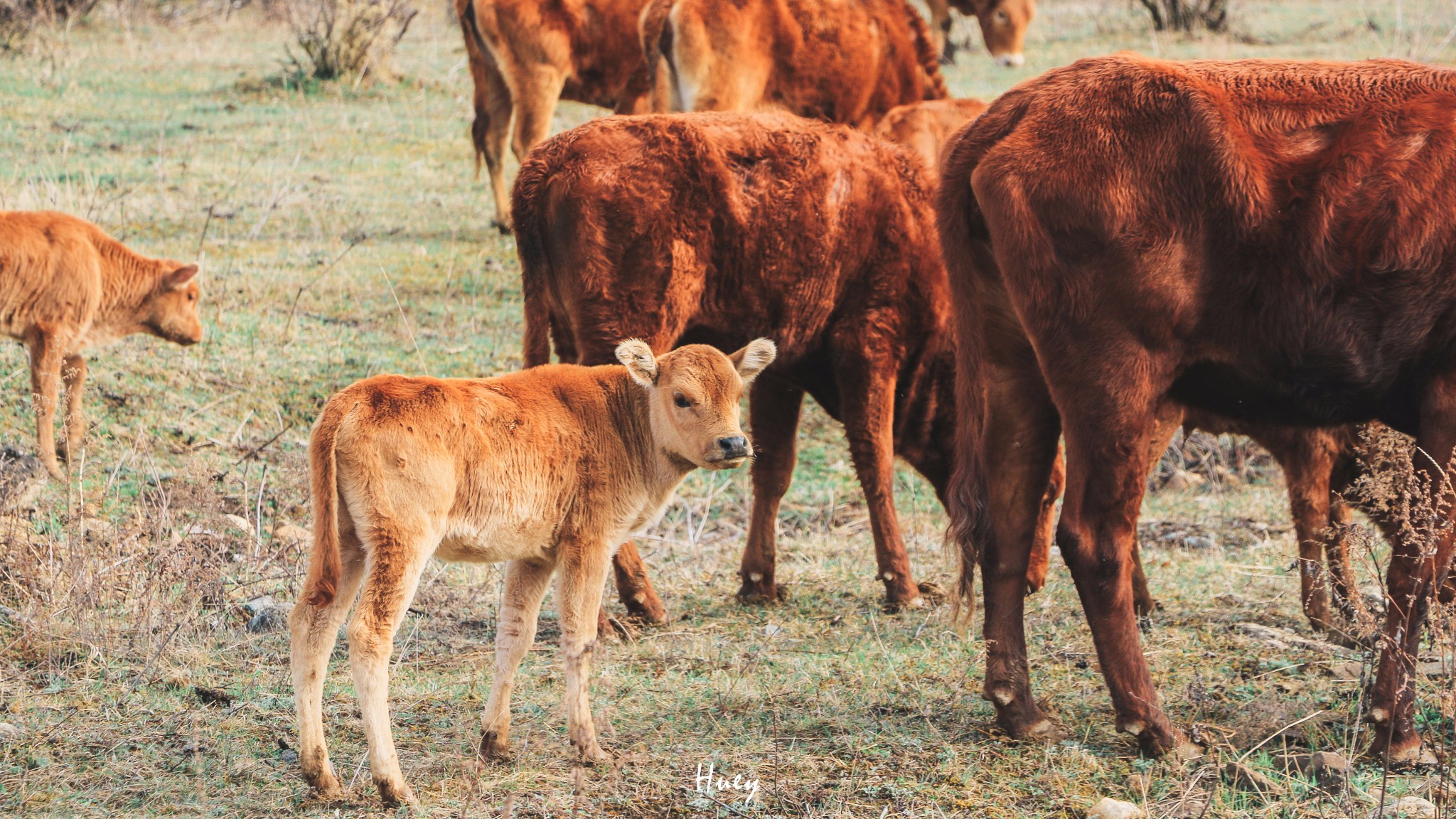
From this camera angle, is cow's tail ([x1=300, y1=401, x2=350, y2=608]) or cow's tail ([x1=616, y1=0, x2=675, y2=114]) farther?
cow's tail ([x1=616, y1=0, x2=675, y2=114])

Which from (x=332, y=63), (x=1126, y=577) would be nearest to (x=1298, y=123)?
(x=1126, y=577)

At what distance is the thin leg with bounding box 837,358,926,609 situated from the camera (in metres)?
6.99

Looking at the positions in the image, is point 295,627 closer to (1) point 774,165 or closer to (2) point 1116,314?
(2) point 1116,314

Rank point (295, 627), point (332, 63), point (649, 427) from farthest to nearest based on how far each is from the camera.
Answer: point (332, 63) < point (649, 427) < point (295, 627)

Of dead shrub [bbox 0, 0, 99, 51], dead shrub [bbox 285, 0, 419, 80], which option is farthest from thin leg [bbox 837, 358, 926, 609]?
dead shrub [bbox 0, 0, 99, 51]

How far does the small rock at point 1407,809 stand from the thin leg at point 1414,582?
205 mm

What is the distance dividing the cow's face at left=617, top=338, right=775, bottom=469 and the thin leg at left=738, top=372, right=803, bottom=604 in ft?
7.02

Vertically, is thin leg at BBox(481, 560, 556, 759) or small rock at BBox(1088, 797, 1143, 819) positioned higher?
thin leg at BBox(481, 560, 556, 759)

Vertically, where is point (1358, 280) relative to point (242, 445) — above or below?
above

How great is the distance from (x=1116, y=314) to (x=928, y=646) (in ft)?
6.84

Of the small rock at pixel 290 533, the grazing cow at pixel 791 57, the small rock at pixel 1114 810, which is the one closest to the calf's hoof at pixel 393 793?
the small rock at pixel 1114 810

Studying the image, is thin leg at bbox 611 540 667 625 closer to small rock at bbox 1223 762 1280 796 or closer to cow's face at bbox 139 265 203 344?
small rock at bbox 1223 762 1280 796

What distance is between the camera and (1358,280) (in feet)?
15.0

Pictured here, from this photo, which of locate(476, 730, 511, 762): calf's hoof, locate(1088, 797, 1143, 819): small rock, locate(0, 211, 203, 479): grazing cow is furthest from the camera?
locate(0, 211, 203, 479): grazing cow
